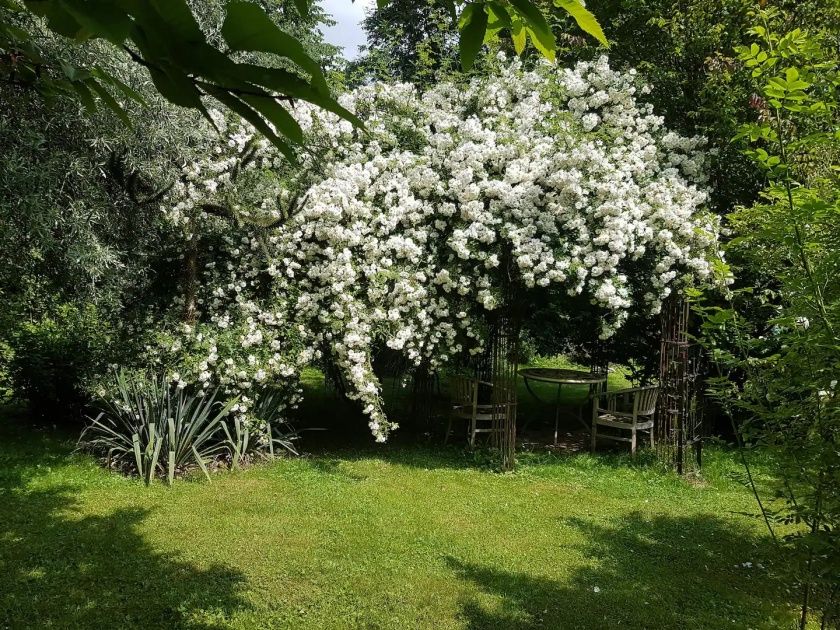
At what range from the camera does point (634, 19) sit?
8289mm

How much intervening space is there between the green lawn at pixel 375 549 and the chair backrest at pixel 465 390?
3.28ft

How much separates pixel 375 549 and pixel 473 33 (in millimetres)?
3992

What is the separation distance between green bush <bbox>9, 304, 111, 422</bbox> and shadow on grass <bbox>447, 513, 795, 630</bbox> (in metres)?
4.69

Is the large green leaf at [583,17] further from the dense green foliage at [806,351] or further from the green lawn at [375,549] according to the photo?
the green lawn at [375,549]

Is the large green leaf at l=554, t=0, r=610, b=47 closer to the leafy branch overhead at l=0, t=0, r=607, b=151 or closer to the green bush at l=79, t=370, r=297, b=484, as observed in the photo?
the leafy branch overhead at l=0, t=0, r=607, b=151

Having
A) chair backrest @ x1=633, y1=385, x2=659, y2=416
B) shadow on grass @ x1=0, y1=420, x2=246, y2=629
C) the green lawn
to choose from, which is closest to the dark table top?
chair backrest @ x1=633, y1=385, x2=659, y2=416

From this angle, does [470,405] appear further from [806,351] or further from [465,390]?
[806,351]

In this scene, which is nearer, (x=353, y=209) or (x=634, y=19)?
(x=353, y=209)

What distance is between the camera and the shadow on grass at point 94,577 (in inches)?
132

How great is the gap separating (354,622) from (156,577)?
134 centimetres

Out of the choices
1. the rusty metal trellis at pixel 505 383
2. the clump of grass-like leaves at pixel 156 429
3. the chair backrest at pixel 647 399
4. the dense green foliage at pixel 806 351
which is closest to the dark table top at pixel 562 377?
the chair backrest at pixel 647 399

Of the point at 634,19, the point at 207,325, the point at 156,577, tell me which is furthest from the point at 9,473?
the point at 634,19

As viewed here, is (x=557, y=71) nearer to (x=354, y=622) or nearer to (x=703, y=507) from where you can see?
(x=703, y=507)

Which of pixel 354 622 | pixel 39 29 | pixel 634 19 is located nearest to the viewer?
pixel 354 622
